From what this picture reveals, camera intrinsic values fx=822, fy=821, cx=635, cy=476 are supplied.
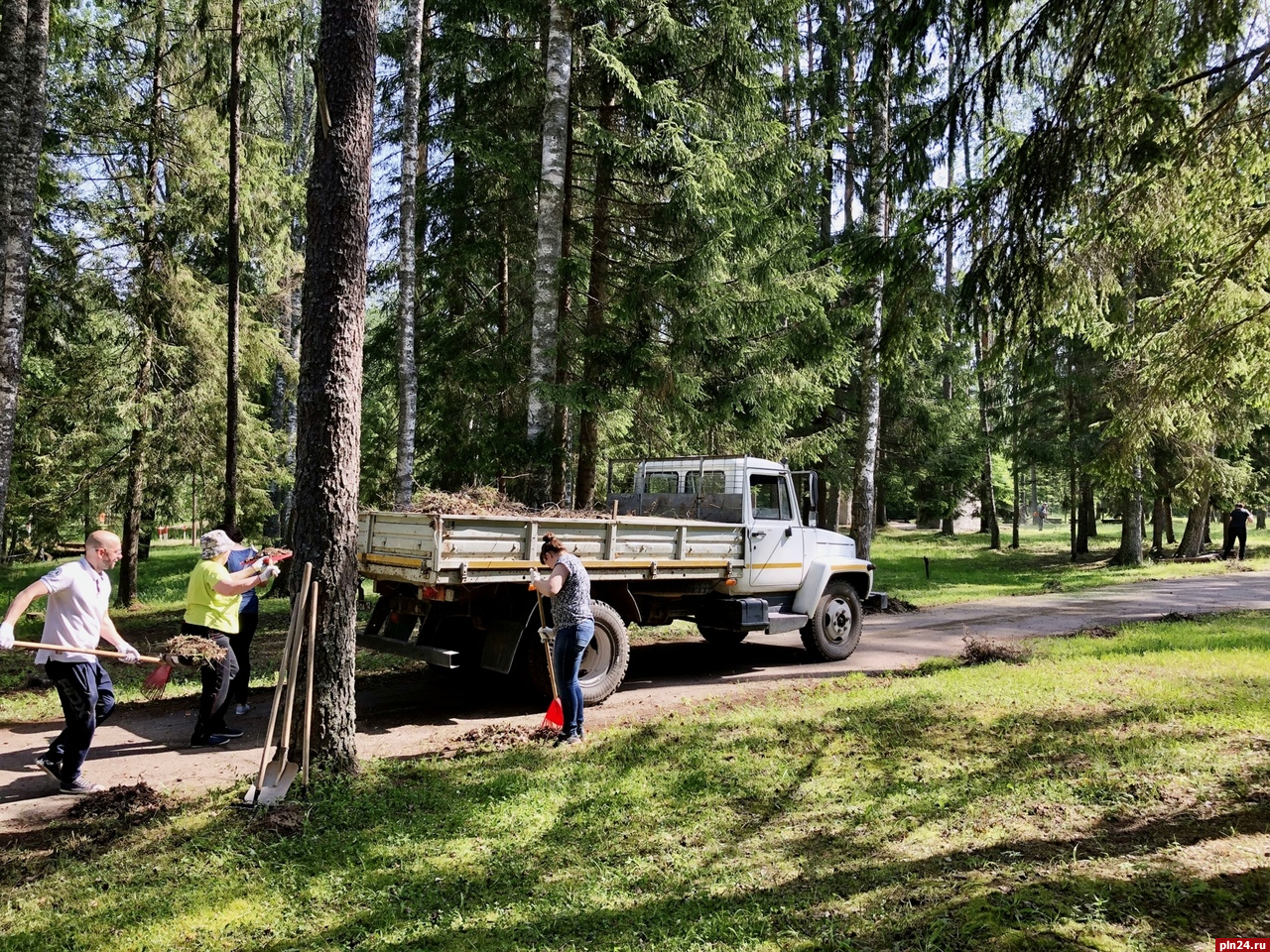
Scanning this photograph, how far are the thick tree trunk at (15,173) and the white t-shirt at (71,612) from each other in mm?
5512

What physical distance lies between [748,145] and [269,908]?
12463mm

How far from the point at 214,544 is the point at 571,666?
3.05m

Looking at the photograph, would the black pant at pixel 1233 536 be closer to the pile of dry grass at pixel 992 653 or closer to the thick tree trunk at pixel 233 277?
the pile of dry grass at pixel 992 653

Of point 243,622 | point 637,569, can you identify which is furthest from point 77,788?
point 637,569

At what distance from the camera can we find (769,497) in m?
9.95

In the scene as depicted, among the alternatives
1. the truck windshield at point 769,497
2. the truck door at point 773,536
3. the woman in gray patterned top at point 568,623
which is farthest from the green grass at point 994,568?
the woman in gray patterned top at point 568,623

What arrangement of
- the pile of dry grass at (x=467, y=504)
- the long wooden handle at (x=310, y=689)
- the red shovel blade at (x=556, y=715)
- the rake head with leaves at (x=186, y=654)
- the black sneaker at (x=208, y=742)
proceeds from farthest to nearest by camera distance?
1. the pile of dry grass at (x=467, y=504)
2. the red shovel blade at (x=556, y=715)
3. the black sneaker at (x=208, y=742)
4. the rake head with leaves at (x=186, y=654)
5. the long wooden handle at (x=310, y=689)

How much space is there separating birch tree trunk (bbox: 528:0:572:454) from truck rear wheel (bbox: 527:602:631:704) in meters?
3.98

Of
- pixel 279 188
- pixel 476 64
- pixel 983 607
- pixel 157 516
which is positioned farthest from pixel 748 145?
pixel 157 516

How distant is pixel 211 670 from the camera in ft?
20.9

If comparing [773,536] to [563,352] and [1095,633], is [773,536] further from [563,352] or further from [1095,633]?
[1095,633]

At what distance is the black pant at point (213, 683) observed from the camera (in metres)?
6.38

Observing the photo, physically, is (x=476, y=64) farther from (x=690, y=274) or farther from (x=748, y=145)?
(x=690, y=274)

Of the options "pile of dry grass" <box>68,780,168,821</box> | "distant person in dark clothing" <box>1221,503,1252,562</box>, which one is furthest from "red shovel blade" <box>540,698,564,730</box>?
"distant person in dark clothing" <box>1221,503,1252,562</box>
